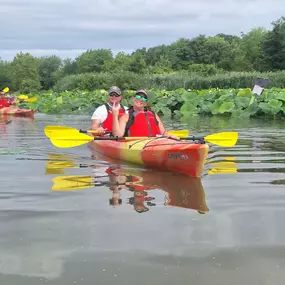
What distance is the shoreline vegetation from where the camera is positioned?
17031mm

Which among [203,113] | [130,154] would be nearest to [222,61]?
[203,113]

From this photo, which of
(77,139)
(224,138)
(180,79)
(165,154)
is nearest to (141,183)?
(165,154)

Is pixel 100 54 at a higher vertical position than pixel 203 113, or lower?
higher

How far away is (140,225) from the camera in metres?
3.79

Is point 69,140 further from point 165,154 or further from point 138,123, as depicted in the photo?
point 165,154

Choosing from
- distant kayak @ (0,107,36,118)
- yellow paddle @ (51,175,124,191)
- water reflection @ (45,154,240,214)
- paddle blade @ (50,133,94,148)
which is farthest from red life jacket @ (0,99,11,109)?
yellow paddle @ (51,175,124,191)

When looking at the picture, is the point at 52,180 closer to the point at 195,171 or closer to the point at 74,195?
the point at 74,195

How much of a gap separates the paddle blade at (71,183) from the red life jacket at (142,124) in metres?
1.18

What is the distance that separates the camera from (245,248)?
10.8 ft

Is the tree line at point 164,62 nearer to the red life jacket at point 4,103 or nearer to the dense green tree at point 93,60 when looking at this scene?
the dense green tree at point 93,60

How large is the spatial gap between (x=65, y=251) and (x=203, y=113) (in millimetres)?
14828

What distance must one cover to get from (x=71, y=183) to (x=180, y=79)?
22915 mm

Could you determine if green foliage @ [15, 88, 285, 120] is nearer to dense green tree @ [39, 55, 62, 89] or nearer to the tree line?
the tree line

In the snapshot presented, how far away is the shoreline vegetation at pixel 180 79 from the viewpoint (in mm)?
17031
